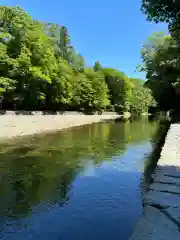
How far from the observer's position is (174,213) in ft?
19.5

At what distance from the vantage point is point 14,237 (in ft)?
21.9

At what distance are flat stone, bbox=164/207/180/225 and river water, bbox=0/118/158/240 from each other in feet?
4.12

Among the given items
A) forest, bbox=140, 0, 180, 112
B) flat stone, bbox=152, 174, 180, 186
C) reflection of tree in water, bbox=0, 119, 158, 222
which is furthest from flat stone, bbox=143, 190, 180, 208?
forest, bbox=140, 0, 180, 112

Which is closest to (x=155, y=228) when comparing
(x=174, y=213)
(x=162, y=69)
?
(x=174, y=213)

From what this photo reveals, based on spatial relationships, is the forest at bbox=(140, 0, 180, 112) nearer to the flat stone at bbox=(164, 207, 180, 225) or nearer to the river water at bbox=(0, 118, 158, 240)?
the river water at bbox=(0, 118, 158, 240)

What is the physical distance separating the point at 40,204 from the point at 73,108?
174 ft

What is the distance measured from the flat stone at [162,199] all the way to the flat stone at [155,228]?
48 centimetres

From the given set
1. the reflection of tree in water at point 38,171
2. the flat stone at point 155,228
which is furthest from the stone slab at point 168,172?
the flat stone at point 155,228

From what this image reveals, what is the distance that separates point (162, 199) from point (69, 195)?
393 cm

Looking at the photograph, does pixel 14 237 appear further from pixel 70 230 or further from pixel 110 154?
pixel 110 154

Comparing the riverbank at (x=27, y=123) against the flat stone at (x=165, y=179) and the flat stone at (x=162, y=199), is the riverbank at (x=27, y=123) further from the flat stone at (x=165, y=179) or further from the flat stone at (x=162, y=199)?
the flat stone at (x=162, y=199)

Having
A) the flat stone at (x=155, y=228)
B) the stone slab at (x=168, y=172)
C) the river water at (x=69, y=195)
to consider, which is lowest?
the river water at (x=69, y=195)

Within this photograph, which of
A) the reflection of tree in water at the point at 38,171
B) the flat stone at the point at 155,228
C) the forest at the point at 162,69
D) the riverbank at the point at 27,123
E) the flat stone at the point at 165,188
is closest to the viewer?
the flat stone at the point at 155,228

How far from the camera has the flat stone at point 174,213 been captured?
18.4ft
